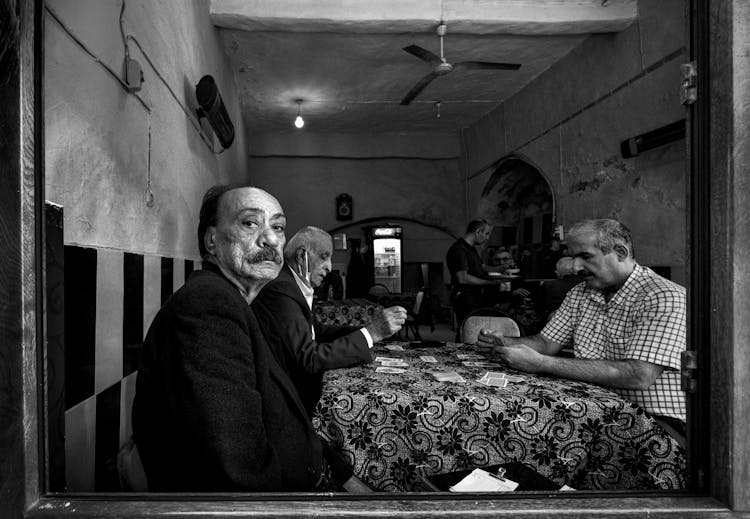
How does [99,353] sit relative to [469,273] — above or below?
below

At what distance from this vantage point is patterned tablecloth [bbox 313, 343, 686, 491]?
1.68 metres

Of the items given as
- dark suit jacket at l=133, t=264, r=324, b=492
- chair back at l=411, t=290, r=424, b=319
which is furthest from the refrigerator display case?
dark suit jacket at l=133, t=264, r=324, b=492

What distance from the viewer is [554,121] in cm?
669

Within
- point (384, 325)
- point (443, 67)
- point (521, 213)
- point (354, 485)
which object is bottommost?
point (354, 485)

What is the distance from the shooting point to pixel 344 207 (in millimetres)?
10523

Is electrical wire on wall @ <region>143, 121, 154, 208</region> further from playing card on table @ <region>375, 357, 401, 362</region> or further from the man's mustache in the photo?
playing card on table @ <region>375, 357, 401, 362</region>

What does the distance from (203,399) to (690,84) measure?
4.34 feet

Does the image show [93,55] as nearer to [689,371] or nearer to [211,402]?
[211,402]

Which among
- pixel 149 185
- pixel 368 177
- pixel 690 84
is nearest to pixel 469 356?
pixel 690 84

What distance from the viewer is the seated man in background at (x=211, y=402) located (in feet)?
3.75

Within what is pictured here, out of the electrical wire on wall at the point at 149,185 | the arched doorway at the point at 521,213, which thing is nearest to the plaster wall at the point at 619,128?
the arched doorway at the point at 521,213

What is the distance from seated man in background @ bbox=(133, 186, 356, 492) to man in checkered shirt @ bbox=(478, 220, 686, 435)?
1.21 metres

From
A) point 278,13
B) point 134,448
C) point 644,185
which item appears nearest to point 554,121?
point 644,185

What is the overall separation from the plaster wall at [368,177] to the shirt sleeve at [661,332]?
848 cm
